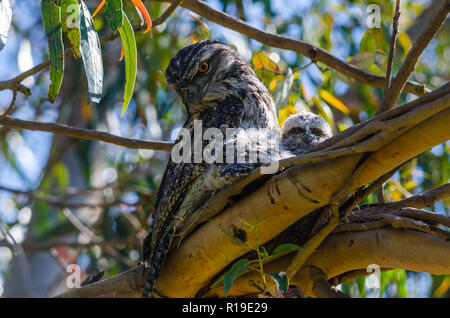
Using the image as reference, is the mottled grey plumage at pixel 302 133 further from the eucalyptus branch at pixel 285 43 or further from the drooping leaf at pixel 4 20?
the drooping leaf at pixel 4 20

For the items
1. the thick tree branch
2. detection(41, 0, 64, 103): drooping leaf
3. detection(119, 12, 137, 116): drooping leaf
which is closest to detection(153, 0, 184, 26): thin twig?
detection(119, 12, 137, 116): drooping leaf

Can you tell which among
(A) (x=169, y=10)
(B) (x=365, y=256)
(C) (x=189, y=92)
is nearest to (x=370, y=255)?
(B) (x=365, y=256)

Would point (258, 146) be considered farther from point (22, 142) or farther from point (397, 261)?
point (22, 142)

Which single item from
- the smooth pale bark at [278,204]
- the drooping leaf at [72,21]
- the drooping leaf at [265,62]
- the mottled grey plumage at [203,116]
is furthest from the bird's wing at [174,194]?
the drooping leaf at [265,62]

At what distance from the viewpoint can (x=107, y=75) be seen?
5.43 metres

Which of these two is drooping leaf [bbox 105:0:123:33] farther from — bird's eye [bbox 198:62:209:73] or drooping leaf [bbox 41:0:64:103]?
bird's eye [bbox 198:62:209:73]

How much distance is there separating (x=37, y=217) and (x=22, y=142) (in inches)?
30.5

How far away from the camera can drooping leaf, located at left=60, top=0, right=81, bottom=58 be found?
5.41 feet

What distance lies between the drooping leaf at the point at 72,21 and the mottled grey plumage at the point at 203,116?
58 cm

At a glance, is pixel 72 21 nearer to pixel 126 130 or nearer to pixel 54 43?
pixel 54 43

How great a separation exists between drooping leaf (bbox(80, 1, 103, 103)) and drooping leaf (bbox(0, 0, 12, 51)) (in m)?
0.20

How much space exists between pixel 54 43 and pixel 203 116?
0.74 m

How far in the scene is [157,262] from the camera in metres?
1.87

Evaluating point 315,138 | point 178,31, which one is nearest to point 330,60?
Result: point 315,138
